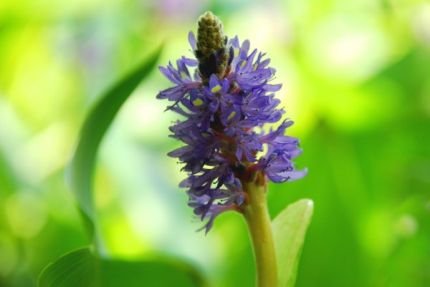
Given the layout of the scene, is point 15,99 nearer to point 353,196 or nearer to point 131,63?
point 131,63

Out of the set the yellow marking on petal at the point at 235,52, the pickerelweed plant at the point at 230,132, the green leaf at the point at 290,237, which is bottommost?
the green leaf at the point at 290,237

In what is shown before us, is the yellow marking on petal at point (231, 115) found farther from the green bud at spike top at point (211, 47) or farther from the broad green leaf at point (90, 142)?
Answer: the broad green leaf at point (90, 142)

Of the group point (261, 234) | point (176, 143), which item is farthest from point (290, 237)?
point (176, 143)

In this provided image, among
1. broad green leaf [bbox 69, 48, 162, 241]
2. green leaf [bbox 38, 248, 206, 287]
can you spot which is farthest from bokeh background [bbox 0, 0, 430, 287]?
broad green leaf [bbox 69, 48, 162, 241]

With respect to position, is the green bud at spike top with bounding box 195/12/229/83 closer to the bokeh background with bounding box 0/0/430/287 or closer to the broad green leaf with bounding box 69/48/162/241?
the broad green leaf with bounding box 69/48/162/241

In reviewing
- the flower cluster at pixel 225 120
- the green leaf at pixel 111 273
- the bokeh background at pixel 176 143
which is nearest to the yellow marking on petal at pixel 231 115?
the flower cluster at pixel 225 120

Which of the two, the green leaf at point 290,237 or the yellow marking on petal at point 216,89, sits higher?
the yellow marking on petal at point 216,89

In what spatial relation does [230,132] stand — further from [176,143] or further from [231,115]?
[176,143]

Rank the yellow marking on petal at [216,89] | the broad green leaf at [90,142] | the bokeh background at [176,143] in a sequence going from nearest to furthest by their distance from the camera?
the yellow marking on petal at [216,89]
the broad green leaf at [90,142]
the bokeh background at [176,143]
